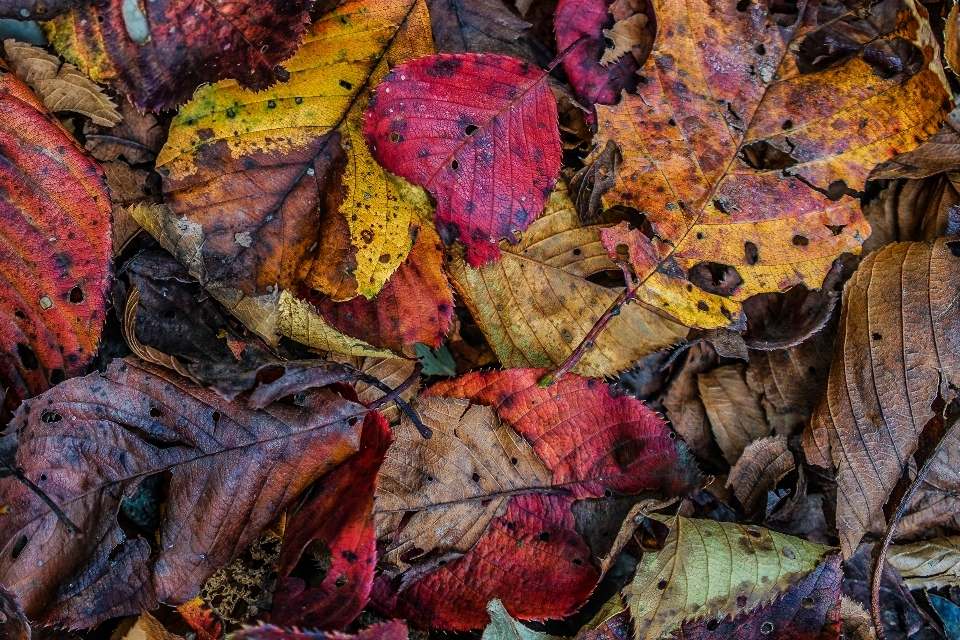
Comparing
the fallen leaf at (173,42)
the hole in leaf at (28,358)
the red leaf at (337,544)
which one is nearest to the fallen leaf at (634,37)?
the fallen leaf at (173,42)

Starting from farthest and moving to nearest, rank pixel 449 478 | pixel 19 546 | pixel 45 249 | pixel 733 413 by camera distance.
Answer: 1. pixel 733 413
2. pixel 449 478
3. pixel 45 249
4. pixel 19 546

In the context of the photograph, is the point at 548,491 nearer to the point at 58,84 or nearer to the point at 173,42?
the point at 173,42

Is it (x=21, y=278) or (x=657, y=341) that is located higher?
(x=21, y=278)

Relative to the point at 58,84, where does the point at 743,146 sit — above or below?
below

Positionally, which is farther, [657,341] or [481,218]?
[657,341]

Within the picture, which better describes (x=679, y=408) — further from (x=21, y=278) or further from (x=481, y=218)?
(x=21, y=278)

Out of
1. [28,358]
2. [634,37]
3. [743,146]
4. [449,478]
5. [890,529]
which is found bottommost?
[890,529]

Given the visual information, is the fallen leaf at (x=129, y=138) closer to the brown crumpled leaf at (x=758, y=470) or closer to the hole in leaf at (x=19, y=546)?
the hole in leaf at (x=19, y=546)

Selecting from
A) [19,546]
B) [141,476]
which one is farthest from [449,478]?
[19,546]

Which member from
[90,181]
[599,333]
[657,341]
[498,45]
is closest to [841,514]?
[657,341]
